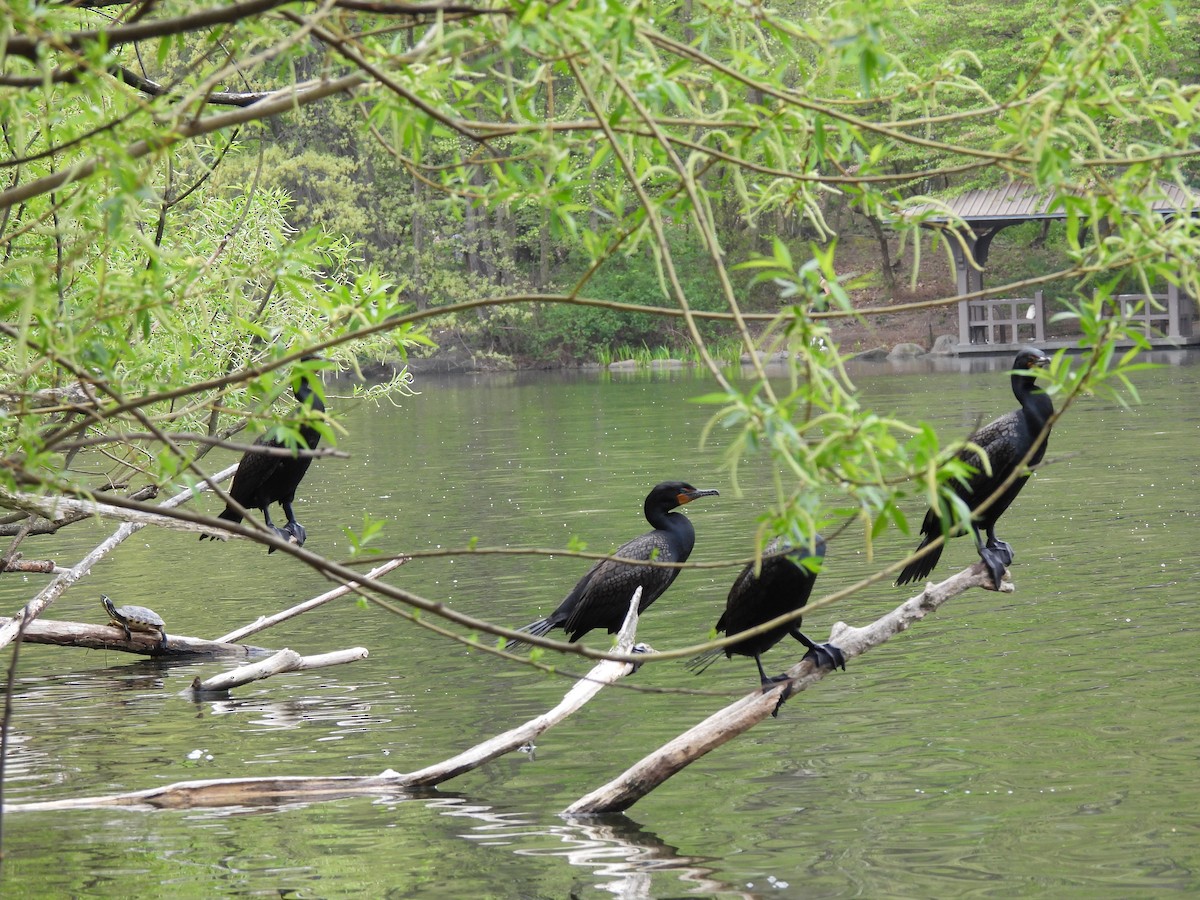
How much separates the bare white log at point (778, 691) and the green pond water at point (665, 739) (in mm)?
349

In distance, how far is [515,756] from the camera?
7535 mm

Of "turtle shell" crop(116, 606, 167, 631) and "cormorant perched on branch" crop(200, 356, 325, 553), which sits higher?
"cormorant perched on branch" crop(200, 356, 325, 553)

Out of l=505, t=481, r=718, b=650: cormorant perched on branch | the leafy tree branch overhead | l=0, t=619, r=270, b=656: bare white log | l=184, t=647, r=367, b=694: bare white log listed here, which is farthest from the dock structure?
the leafy tree branch overhead

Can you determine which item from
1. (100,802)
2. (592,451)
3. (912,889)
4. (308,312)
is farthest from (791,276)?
(592,451)

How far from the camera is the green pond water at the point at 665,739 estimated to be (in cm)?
573

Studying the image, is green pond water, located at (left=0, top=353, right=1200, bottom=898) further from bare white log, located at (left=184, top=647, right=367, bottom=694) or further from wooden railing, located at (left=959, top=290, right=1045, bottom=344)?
wooden railing, located at (left=959, top=290, right=1045, bottom=344)

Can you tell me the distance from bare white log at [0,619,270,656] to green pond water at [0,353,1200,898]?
0.16 m

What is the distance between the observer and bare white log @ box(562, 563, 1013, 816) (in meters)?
5.43

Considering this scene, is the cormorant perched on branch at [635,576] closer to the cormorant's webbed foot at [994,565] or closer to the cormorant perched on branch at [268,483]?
the cormorant perched on branch at [268,483]

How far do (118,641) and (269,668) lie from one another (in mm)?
1613

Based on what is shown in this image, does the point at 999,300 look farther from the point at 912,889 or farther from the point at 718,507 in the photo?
the point at 912,889

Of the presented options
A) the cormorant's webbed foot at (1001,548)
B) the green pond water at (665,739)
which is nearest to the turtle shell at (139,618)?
the green pond water at (665,739)

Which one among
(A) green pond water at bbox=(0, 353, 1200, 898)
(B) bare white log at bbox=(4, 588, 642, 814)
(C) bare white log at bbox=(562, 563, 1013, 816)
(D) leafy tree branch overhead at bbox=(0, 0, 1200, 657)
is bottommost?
(A) green pond water at bbox=(0, 353, 1200, 898)

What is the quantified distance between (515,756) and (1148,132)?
31.3 metres
